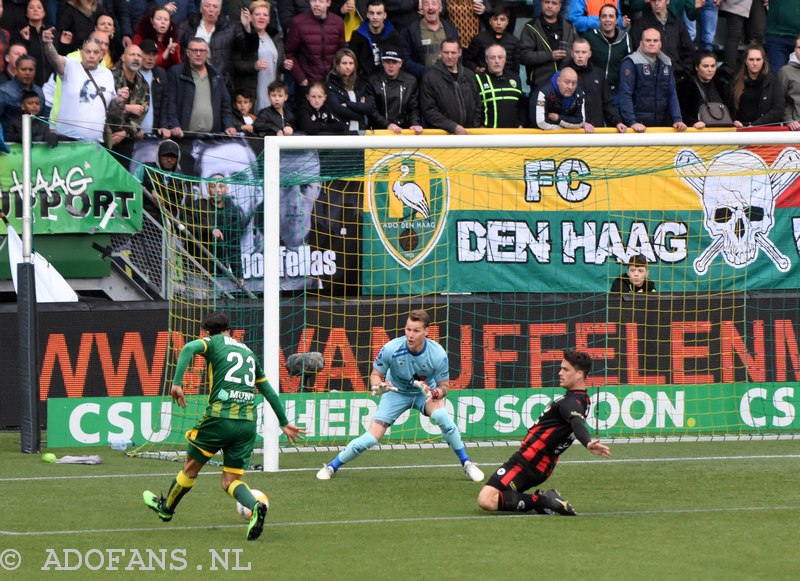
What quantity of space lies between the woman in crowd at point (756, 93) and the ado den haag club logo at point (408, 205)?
4.67 m

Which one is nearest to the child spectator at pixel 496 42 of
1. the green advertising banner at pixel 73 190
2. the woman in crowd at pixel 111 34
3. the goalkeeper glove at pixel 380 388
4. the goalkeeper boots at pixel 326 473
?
the woman in crowd at pixel 111 34

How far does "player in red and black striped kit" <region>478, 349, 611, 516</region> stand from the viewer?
10055 mm

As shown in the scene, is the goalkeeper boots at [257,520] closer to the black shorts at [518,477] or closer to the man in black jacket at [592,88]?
the black shorts at [518,477]

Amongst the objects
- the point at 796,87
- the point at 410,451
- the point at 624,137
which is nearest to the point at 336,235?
the point at 410,451

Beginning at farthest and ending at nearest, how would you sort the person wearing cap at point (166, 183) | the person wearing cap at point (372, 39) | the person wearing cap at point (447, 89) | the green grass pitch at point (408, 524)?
the person wearing cap at point (372, 39)
the person wearing cap at point (447, 89)
the person wearing cap at point (166, 183)
the green grass pitch at point (408, 524)

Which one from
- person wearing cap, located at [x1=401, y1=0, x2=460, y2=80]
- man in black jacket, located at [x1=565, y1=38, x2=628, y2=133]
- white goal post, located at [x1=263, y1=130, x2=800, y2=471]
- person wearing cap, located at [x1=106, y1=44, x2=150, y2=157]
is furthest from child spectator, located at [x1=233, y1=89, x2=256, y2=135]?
man in black jacket, located at [x1=565, y1=38, x2=628, y2=133]

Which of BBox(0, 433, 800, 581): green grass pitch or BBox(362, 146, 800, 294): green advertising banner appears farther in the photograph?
BBox(362, 146, 800, 294): green advertising banner

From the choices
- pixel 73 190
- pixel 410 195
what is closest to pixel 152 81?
pixel 73 190

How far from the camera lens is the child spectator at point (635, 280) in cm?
1606

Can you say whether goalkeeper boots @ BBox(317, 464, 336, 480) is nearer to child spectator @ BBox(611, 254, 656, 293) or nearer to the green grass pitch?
the green grass pitch

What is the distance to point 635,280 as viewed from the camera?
16078 mm

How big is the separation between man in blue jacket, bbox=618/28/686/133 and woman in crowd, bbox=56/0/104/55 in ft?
23.5

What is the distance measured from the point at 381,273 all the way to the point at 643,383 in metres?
3.46

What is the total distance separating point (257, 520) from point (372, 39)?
1030 centimetres
